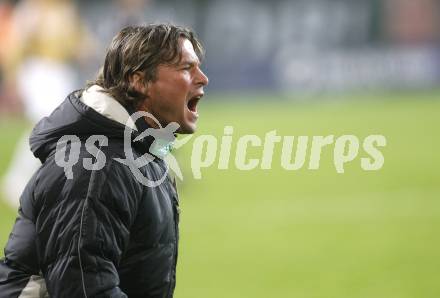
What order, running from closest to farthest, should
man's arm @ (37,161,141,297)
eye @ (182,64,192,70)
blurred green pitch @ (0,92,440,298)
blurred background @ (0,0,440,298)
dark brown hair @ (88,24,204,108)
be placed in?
man's arm @ (37,161,141,297)
dark brown hair @ (88,24,204,108)
eye @ (182,64,192,70)
blurred green pitch @ (0,92,440,298)
blurred background @ (0,0,440,298)

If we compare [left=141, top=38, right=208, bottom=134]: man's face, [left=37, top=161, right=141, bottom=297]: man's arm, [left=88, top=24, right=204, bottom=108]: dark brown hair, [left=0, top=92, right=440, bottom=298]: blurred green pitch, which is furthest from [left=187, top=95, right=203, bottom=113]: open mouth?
[left=0, top=92, right=440, bottom=298]: blurred green pitch

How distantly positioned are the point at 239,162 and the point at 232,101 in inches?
250

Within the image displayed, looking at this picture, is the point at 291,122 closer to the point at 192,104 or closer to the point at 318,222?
the point at 318,222

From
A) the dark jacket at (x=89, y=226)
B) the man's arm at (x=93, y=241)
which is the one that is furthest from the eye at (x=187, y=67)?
the man's arm at (x=93, y=241)

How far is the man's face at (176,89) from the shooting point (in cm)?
322

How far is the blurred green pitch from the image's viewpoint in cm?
705

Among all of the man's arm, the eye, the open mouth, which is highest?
the eye

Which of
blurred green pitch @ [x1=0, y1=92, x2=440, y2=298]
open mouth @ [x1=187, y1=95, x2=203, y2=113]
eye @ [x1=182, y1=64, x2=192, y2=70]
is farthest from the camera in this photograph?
blurred green pitch @ [x1=0, y1=92, x2=440, y2=298]

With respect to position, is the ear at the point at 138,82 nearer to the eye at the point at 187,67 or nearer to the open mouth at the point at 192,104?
the eye at the point at 187,67

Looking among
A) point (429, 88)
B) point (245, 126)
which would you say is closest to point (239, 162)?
point (245, 126)

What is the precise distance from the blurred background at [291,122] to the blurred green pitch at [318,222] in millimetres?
21

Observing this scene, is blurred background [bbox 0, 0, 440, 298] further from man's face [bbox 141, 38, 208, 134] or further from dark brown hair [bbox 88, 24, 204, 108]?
dark brown hair [bbox 88, 24, 204, 108]

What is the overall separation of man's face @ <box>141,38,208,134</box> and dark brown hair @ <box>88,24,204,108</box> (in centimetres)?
2

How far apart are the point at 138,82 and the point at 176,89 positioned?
0.14 metres
